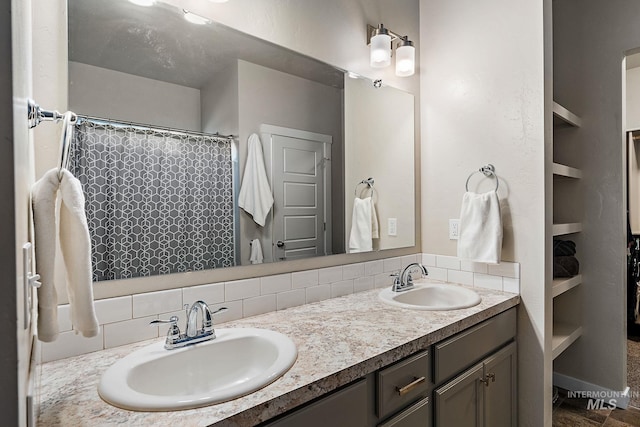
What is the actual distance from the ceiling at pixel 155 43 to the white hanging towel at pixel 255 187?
0.32 metres

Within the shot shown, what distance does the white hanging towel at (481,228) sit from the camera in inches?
72.3

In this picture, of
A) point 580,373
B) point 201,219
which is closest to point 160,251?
point 201,219

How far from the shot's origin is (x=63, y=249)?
76 centimetres

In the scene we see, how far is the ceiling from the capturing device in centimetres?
113

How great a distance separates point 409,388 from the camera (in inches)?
46.3

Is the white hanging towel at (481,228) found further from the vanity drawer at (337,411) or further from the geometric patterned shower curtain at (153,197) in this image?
the geometric patterned shower curtain at (153,197)

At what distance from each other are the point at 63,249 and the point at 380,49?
172cm

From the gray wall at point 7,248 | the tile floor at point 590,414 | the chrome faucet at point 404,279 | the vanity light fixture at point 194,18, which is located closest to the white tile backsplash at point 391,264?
the chrome faucet at point 404,279

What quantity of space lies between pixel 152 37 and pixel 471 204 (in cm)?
166

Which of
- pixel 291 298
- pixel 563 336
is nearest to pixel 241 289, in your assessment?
pixel 291 298

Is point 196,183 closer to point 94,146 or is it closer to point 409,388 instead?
point 94,146

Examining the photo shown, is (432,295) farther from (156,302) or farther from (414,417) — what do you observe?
(156,302)

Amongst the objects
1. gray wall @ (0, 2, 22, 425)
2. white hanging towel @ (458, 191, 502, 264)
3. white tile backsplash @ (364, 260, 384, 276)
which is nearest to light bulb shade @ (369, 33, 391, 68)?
white hanging towel @ (458, 191, 502, 264)

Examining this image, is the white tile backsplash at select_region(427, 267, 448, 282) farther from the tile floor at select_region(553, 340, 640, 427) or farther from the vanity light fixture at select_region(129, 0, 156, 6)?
the vanity light fixture at select_region(129, 0, 156, 6)
